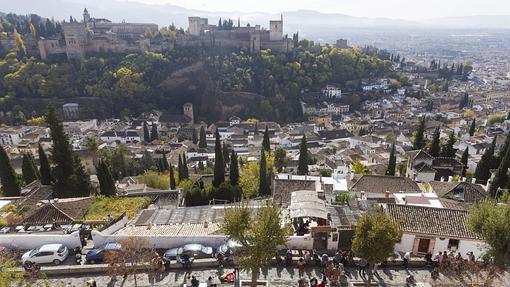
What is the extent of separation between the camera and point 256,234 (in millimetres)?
16422

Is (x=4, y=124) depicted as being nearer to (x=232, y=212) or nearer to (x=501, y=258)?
(x=232, y=212)

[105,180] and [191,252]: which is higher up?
[191,252]

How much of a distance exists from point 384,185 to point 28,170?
131 feet

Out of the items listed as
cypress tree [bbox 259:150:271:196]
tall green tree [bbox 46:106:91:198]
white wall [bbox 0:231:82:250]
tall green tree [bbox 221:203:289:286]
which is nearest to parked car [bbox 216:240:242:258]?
tall green tree [bbox 221:203:289:286]

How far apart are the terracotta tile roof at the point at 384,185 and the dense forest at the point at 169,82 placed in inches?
3205

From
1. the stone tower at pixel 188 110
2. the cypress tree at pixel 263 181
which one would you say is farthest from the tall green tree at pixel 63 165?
the stone tower at pixel 188 110

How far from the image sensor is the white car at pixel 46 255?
20.2 meters

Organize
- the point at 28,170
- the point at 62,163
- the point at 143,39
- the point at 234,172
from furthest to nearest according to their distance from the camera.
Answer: the point at 143,39, the point at 234,172, the point at 28,170, the point at 62,163

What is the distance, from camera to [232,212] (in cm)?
1767

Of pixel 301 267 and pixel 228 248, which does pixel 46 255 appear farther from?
pixel 301 267

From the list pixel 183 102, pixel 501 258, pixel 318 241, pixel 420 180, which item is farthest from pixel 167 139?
pixel 501 258

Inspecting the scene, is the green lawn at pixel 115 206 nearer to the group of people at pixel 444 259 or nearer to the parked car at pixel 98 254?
the parked car at pixel 98 254

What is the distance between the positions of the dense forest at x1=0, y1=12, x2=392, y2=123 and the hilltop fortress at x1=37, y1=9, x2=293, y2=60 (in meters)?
4.62

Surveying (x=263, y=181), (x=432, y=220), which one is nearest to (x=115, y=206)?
(x=263, y=181)
